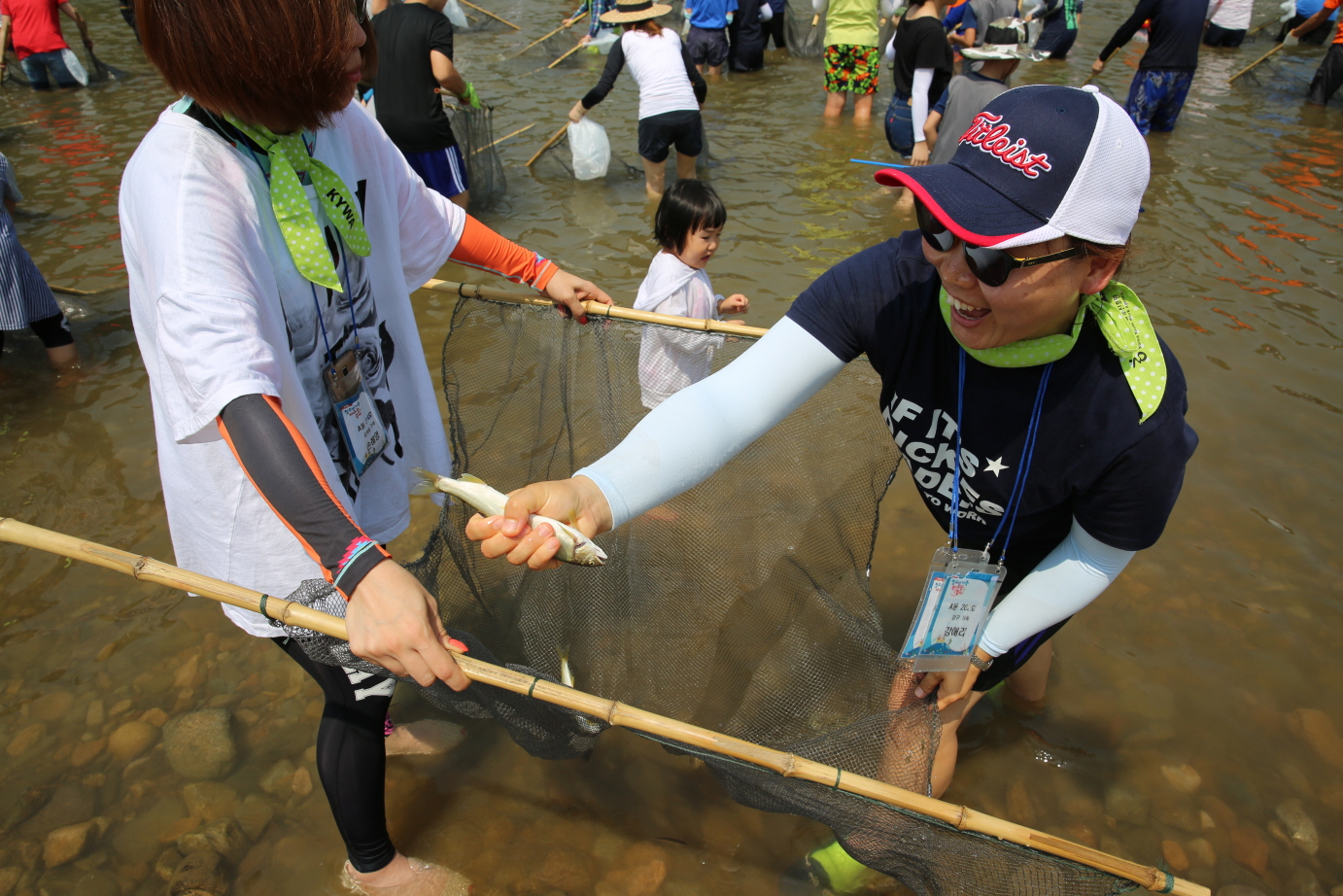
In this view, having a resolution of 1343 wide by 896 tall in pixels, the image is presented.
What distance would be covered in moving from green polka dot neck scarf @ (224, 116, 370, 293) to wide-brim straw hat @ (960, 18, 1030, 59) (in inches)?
193

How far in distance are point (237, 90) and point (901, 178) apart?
4.27 feet

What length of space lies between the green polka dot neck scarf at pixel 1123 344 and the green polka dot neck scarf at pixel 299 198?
152 centimetres

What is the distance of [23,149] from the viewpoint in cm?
845

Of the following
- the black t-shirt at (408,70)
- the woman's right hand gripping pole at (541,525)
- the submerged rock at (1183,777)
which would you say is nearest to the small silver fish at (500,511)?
the woman's right hand gripping pole at (541,525)

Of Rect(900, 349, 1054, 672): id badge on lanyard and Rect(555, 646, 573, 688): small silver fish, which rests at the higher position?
Rect(900, 349, 1054, 672): id badge on lanyard

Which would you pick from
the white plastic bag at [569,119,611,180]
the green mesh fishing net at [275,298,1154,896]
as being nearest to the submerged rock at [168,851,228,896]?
the green mesh fishing net at [275,298,1154,896]

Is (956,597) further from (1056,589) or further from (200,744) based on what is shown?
(200,744)

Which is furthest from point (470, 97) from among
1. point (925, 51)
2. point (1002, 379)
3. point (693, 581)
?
point (1002, 379)

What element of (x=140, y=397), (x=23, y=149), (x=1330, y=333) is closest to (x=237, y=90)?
(x=140, y=397)

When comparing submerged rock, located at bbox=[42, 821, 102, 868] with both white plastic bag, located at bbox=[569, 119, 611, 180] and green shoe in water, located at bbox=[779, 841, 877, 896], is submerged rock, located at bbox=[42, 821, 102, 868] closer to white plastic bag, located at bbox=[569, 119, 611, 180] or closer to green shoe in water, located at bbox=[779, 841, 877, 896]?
green shoe in water, located at bbox=[779, 841, 877, 896]

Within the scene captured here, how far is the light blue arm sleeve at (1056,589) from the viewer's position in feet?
5.95

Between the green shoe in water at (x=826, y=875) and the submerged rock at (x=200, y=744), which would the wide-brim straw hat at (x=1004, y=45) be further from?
the submerged rock at (x=200, y=744)

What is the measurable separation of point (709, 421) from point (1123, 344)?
2.87 ft

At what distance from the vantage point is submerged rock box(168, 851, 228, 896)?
7.90ft
